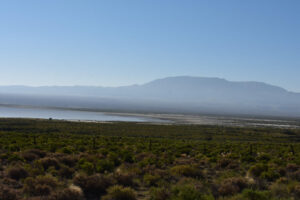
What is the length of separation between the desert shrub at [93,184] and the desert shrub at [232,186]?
3940 mm

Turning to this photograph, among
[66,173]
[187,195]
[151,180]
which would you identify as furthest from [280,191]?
[66,173]

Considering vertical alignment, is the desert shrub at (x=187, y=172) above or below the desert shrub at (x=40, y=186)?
below

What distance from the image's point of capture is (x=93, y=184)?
8.99 m

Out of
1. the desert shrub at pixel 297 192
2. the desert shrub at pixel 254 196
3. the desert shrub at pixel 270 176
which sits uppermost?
the desert shrub at pixel 254 196

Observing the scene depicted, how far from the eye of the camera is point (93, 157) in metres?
14.3

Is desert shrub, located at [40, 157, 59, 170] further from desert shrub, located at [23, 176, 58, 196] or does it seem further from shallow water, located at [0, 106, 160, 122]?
shallow water, located at [0, 106, 160, 122]

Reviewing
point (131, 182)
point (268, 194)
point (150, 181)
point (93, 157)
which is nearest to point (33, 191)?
point (131, 182)

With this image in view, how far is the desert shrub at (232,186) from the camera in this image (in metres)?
8.87

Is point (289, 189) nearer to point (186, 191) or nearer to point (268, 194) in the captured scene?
point (268, 194)

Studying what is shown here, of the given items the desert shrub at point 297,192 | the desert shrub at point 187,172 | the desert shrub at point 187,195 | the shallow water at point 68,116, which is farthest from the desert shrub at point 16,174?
the shallow water at point 68,116

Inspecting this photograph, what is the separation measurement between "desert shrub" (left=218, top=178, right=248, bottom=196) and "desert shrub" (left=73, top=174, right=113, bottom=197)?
12.9ft

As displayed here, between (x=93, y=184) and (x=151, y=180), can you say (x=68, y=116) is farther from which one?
(x=93, y=184)

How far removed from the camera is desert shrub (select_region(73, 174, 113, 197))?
351 inches

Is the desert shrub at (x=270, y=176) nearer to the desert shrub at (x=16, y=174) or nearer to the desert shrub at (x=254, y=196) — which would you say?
the desert shrub at (x=254, y=196)
